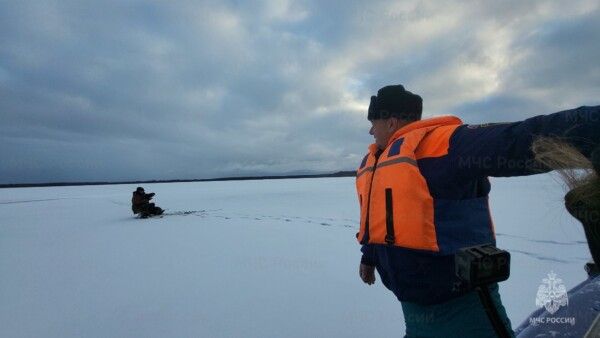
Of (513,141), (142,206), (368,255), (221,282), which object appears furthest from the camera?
(142,206)

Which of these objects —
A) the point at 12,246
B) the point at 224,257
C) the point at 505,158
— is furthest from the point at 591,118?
the point at 12,246

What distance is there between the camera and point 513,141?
39.7 inches

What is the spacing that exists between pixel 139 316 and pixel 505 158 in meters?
3.41

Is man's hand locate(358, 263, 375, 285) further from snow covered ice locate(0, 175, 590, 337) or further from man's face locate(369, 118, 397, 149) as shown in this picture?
snow covered ice locate(0, 175, 590, 337)

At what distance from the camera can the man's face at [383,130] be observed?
1.76 m

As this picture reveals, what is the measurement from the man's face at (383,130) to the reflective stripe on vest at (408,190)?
0.54 ft

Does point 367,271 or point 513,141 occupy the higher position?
point 513,141

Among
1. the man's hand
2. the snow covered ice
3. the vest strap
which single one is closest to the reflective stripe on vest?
the vest strap

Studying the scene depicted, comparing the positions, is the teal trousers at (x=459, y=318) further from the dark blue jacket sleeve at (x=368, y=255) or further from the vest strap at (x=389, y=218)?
the dark blue jacket sleeve at (x=368, y=255)

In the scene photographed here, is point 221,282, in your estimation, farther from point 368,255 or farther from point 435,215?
point 435,215

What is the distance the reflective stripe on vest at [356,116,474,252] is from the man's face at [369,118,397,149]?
0.16 meters

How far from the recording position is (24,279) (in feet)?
14.4

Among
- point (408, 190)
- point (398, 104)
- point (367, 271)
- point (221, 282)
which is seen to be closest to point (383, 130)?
point (398, 104)

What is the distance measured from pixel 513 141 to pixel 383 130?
808 mm
